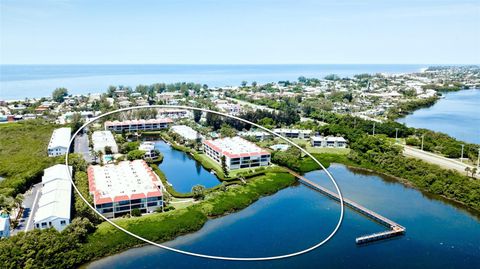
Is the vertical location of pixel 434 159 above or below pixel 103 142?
below

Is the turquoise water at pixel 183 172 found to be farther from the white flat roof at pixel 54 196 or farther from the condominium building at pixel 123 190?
the white flat roof at pixel 54 196

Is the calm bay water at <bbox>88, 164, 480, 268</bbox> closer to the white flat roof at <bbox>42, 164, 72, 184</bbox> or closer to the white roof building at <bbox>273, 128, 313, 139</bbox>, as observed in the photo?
the white flat roof at <bbox>42, 164, 72, 184</bbox>

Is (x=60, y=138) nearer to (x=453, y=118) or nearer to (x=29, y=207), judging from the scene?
(x=29, y=207)

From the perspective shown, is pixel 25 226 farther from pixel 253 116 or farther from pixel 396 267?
pixel 253 116

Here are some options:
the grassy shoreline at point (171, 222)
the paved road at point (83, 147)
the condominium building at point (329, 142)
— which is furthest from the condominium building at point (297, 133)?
the paved road at point (83, 147)

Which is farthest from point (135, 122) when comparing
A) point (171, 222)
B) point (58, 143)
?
point (171, 222)

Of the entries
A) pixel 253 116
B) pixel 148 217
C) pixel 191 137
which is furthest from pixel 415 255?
pixel 253 116
